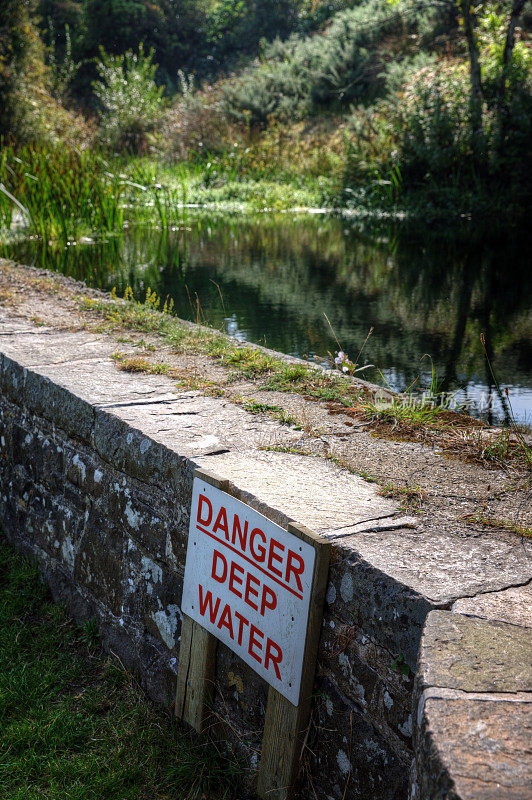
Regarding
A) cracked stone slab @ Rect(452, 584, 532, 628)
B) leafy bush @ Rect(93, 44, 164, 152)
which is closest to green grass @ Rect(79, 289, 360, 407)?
cracked stone slab @ Rect(452, 584, 532, 628)

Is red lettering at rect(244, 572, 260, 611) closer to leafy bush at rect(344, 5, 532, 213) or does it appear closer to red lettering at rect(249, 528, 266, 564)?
red lettering at rect(249, 528, 266, 564)

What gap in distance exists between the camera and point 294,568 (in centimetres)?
172

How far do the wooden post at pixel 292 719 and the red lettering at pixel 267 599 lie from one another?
0.15m

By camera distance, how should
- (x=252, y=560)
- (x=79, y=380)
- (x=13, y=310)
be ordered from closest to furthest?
(x=252, y=560)
(x=79, y=380)
(x=13, y=310)

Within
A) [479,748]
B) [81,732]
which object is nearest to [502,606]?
[479,748]

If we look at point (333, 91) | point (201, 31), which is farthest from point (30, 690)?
point (201, 31)

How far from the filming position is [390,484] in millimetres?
2084

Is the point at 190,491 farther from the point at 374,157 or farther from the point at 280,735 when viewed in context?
the point at 374,157

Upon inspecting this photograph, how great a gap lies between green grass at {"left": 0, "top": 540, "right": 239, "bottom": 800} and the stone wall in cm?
9

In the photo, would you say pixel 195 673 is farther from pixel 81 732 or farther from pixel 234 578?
pixel 81 732

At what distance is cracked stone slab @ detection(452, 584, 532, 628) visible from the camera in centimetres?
145

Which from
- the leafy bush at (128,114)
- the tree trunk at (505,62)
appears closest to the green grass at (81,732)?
the tree trunk at (505,62)

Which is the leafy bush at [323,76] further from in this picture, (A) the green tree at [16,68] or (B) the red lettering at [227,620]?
(B) the red lettering at [227,620]

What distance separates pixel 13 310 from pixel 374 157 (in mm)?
10050
